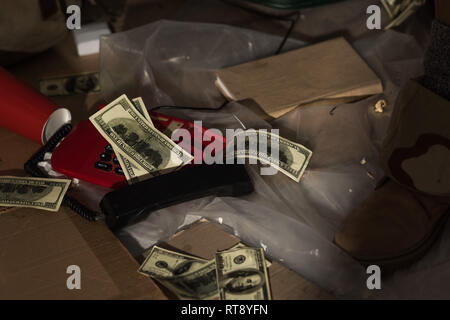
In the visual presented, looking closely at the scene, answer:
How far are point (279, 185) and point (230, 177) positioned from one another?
9 cm

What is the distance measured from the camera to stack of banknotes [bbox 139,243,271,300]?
2.17 feet

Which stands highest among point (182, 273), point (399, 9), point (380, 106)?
point (399, 9)

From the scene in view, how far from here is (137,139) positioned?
0.82 m

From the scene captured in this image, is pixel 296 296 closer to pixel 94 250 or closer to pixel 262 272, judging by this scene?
pixel 262 272

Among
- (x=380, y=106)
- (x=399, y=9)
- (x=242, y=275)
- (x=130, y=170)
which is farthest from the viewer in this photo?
(x=399, y=9)

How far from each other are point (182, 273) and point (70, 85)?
549 millimetres

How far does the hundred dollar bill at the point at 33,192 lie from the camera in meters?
0.76

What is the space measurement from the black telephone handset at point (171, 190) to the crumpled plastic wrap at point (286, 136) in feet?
0.10

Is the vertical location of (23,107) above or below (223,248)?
above

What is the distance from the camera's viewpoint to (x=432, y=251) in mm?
760

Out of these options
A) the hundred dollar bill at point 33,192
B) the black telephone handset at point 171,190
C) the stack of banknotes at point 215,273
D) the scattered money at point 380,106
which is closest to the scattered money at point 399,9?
the scattered money at point 380,106

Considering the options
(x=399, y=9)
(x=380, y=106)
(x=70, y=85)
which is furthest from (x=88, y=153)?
(x=399, y=9)

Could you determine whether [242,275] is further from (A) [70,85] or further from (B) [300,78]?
(A) [70,85]

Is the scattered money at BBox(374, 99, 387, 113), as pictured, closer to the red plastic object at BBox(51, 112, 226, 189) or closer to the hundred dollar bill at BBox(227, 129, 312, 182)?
the hundred dollar bill at BBox(227, 129, 312, 182)
